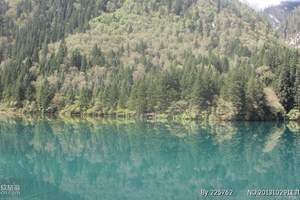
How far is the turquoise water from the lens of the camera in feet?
112

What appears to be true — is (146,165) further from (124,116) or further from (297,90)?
(124,116)

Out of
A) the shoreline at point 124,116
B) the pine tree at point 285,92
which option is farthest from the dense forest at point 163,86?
the shoreline at point 124,116

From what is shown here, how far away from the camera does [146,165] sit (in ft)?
153

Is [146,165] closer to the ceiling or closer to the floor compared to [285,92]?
closer to the floor

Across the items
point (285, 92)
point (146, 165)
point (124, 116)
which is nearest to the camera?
point (146, 165)

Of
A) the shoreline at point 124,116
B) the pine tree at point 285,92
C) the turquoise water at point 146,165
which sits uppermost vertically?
the pine tree at point 285,92

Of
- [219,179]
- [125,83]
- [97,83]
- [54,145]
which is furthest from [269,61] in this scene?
[219,179]

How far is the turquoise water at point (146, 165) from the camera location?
3422 cm

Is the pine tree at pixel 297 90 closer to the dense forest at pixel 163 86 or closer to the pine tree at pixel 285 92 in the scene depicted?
the dense forest at pixel 163 86

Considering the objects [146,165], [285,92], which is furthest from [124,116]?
[146,165]

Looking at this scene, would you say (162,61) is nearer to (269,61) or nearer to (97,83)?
(97,83)

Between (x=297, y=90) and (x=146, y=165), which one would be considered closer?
(x=146, y=165)

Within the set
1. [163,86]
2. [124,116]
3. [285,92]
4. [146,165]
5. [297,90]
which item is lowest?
[124,116]

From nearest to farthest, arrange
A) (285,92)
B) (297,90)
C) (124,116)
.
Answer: (297,90) < (285,92) < (124,116)
